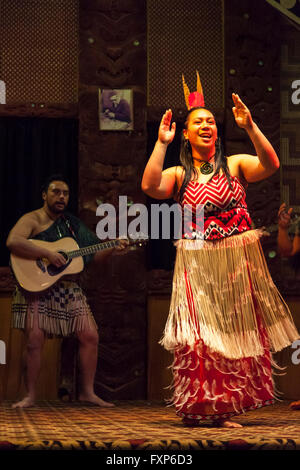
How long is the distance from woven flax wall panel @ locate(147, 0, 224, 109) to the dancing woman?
2.17 m

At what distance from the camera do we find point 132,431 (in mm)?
3316

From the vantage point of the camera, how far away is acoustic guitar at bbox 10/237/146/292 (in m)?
4.93

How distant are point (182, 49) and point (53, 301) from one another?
2.38 meters

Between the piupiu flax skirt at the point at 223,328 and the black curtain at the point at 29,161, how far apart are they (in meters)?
2.24

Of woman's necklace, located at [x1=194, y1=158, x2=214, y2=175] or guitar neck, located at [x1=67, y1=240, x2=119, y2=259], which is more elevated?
woman's necklace, located at [x1=194, y1=158, x2=214, y2=175]

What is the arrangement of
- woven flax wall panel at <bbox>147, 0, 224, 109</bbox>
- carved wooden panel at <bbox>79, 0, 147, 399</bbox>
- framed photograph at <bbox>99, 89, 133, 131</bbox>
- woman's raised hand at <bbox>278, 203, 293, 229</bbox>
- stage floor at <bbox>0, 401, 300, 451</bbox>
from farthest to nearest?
woven flax wall panel at <bbox>147, 0, 224, 109</bbox> < framed photograph at <bbox>99, 89, 133, 131</bbox> < carved wooden panel at <bbox>79, 0, 147, 399</bbox> < woman's raised hand at <bbox>278, 203, 293, 229</bbox> < stage floor at <bbox>0, 401, 300, 451</bbox>

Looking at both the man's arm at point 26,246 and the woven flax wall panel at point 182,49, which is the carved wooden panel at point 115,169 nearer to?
the woven flax wall panel at point 182,49

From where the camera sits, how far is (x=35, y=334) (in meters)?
4.93

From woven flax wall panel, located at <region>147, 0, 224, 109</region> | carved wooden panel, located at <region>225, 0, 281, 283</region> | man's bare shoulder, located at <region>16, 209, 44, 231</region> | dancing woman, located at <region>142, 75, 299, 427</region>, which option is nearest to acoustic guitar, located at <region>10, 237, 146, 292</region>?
man's bare shoulder, located at <region>16, 209, 44, 231</region>

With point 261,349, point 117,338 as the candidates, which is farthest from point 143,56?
point 261,349

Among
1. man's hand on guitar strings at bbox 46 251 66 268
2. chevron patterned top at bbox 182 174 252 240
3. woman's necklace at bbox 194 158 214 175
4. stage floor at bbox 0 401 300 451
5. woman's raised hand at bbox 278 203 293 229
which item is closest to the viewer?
stage floor at bbox 0 401 300 451

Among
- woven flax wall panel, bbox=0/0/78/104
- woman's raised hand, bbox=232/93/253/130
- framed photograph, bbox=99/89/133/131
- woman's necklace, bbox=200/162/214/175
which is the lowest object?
woman's necklace, bbox=200/162/214/175

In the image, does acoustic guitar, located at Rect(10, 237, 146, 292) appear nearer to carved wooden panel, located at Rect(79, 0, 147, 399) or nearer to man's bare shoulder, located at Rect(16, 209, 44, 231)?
man's bare shoulder, located at Rect(16, 209, 44, 231)

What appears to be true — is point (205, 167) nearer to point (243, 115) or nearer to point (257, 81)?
point (243, 115)
